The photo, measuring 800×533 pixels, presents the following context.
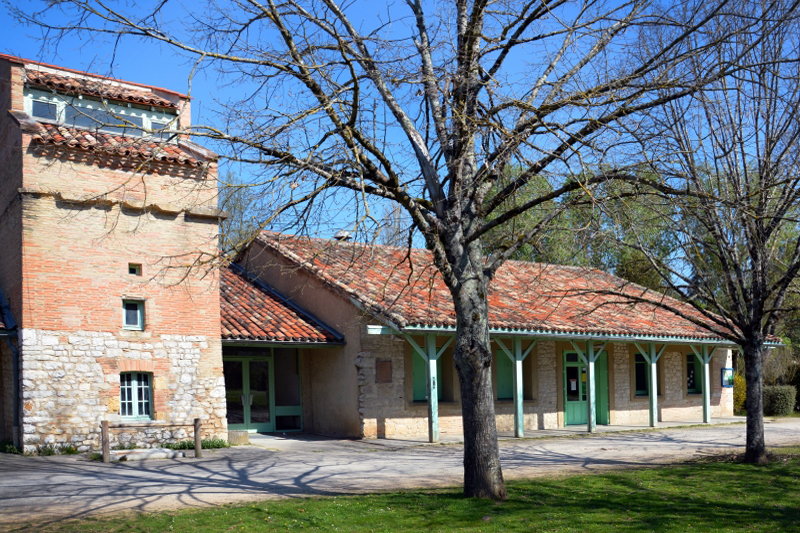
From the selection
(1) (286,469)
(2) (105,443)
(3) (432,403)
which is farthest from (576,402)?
(2) (105,443)

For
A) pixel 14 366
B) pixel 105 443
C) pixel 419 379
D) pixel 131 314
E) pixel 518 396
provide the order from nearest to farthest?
pixel 105 443
pixel 14 366
pixel 131 314
pixel 518 396
pixel 419 379

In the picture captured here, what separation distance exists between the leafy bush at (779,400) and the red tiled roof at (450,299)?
5031 mm

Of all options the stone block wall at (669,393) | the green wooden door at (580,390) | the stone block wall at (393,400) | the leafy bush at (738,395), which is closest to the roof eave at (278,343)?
the stone block wall at (393,400)

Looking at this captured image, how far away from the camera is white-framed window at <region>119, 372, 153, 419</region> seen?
47.6 ft

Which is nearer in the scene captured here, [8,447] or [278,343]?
[8,447]

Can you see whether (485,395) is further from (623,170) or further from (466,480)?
(623,170)

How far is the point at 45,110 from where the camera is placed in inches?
602

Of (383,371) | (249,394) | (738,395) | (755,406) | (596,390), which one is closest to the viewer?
(755,406)

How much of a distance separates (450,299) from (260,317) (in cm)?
490

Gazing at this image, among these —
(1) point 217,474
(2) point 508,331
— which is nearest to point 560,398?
(2) point 508,331

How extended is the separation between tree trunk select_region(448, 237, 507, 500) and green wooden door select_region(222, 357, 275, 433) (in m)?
10.5

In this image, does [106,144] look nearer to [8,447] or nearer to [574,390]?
[8,447]

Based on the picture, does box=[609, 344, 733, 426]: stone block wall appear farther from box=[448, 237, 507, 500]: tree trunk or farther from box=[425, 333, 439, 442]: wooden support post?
box=[448, 237, 507, 500]: tree trunk

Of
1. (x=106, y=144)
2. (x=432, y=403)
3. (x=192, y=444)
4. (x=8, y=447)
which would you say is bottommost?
(x=192, y=444)
